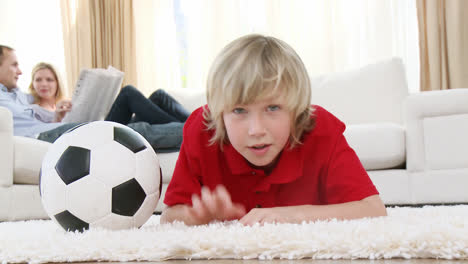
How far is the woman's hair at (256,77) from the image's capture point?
3.31ft

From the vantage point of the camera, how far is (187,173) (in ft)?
3.96

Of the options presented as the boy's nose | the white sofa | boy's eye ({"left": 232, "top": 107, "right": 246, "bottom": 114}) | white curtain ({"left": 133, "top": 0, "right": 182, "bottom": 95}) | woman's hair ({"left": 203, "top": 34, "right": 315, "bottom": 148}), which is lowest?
the white sofa

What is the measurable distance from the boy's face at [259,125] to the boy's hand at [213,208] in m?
0.11

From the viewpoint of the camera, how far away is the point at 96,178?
3.42 feet

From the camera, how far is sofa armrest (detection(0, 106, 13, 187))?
216cm

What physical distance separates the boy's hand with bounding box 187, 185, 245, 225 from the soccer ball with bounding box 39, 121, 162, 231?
0.39 ft

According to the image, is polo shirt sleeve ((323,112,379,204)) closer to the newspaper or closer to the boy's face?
the boy's face

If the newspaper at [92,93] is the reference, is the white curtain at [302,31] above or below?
above

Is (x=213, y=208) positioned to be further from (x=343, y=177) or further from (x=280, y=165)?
(x=343, y=177)

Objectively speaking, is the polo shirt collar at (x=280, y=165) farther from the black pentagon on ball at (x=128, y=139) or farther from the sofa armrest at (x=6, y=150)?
the sofa armrest at (x=6, y=150)

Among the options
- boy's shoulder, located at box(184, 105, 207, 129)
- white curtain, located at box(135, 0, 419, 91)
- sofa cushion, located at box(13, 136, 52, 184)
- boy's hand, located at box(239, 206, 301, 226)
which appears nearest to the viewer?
boy's hand, located at box(239, 206, 301, 226)

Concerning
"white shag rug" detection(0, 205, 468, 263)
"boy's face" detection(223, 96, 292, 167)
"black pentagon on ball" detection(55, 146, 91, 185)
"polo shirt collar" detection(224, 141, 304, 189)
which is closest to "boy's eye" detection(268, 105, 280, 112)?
"boy's face" detection(223, 96, 292, 167)

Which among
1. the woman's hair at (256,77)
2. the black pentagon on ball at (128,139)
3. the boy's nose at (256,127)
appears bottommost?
the black pentagon on ball at (128,139)

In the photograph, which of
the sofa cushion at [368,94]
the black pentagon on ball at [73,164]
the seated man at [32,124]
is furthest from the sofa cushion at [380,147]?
the black pentagon on ball at [73,164]
